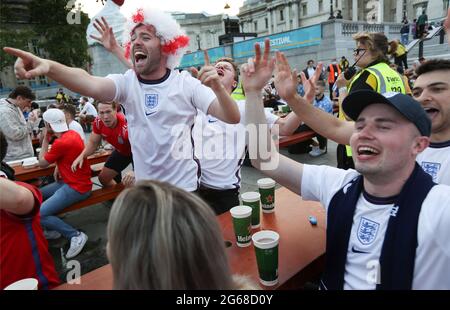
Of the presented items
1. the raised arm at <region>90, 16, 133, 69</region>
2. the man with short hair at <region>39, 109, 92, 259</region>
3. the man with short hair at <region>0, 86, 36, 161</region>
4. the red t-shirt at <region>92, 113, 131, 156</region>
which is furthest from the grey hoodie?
the raised arm at <region>90, 16, 133, 69</region>

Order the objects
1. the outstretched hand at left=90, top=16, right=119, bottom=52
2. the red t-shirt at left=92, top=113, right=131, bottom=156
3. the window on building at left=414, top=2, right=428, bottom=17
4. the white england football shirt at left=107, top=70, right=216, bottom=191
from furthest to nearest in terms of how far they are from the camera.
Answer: the window on building at left=414, top=2, right=428, bottom=17
the red t-shirt at left=92, top=113, right=131, bottom=156
the outstretched hand at left=90, top=16, right=119, bottom=52
the white england football shirt at left=107, top=70, right=216, bottom=191

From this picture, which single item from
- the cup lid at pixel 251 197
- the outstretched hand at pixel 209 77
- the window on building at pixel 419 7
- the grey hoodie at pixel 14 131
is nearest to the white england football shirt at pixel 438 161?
the cup lid at pixel 251 197

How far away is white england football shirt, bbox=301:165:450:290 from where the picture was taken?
125 centimetres

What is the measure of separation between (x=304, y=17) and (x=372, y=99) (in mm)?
61287

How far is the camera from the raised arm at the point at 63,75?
1688 mm

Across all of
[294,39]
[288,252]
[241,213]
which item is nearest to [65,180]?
[241,213]

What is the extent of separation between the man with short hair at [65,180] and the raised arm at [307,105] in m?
2.70

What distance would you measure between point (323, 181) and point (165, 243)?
1138 millimetres

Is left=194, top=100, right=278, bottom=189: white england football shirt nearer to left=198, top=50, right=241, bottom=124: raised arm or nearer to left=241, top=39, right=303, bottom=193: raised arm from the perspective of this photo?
left=198, top=50, right=241, bottom=124: raised arm

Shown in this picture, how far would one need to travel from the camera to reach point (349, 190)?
1.57 m

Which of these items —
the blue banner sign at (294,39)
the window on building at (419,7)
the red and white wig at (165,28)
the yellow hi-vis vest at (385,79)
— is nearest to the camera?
the red and white wig at (165,28)

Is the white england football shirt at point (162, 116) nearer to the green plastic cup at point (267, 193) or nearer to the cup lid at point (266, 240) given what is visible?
the green plastic cup at point (267, 193)

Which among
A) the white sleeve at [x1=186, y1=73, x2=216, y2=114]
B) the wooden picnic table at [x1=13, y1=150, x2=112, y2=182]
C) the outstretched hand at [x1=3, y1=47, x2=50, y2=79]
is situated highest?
the outstretched hand at [x1=3, y1=47, x2=50, y2=79]

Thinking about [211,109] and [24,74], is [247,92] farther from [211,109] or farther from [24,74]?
[24,74]
